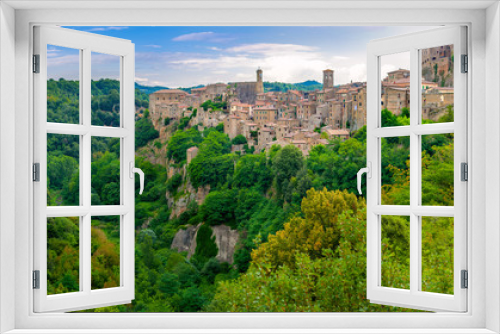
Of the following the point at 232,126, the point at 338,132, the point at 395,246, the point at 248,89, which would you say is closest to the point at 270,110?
the point at 248,89

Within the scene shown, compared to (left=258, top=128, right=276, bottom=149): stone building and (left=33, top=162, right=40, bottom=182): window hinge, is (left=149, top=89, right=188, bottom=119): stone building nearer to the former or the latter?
(left=258, top=128, right=276, bottom=149): stone building

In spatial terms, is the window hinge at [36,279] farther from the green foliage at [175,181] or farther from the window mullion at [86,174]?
the green foliage at [175,181]

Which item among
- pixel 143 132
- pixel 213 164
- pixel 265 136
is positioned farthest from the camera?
pixel 143 132

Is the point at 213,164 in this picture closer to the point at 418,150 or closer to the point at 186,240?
the point at 186,240

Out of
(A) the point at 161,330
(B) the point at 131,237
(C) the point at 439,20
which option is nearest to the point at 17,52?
(B) the point at 131,237

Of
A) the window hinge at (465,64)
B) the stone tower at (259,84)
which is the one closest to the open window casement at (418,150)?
the window hinge at (465,64)

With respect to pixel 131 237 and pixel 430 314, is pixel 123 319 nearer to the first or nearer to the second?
pixel 131 237

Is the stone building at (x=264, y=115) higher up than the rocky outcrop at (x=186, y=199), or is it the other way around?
the stone building at (x=264, y=115)
